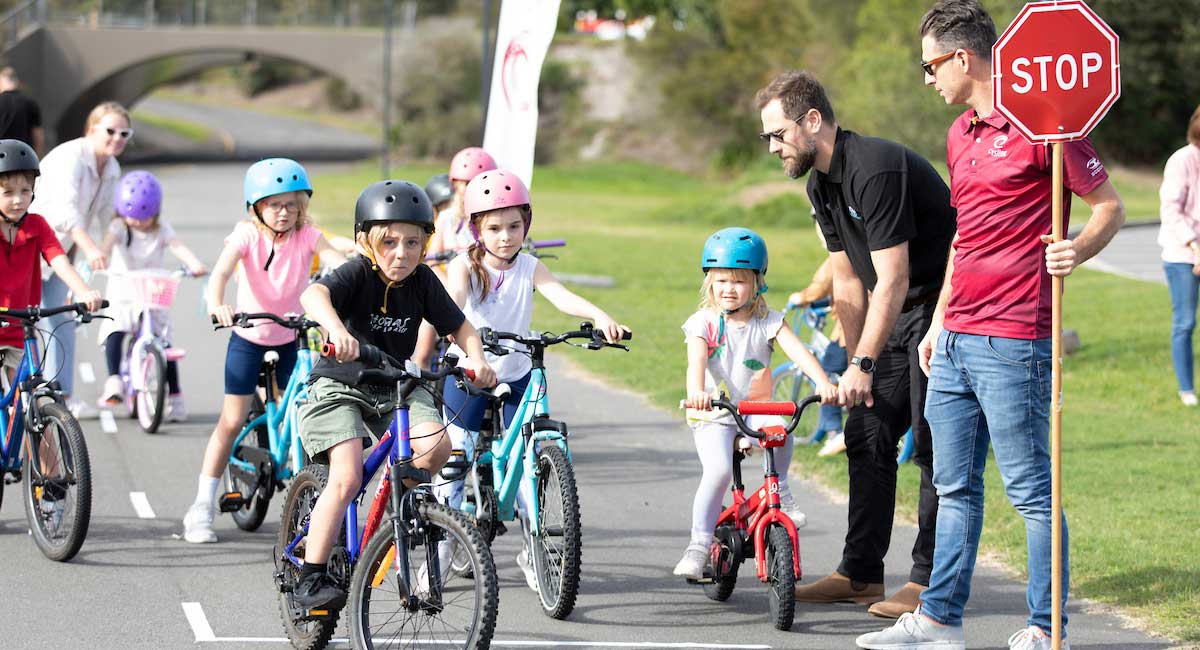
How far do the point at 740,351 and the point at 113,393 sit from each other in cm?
582

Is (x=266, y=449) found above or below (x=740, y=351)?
below

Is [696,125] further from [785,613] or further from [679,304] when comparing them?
[785,613]

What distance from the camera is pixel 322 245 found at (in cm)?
775

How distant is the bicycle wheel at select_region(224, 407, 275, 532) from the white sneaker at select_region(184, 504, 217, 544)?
6.7 inches

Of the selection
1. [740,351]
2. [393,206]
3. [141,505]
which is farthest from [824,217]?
[141,505]

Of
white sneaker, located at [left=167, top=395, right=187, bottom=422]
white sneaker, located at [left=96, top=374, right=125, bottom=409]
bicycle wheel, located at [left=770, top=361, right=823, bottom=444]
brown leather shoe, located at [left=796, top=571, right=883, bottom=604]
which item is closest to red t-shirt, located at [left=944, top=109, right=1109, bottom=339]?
brown leather shoe, located at [left=796, top=571, right=883, bottom=604]

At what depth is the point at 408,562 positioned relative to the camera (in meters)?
5.07

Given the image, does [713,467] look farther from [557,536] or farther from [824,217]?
[824,217]

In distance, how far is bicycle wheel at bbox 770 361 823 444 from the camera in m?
10.4

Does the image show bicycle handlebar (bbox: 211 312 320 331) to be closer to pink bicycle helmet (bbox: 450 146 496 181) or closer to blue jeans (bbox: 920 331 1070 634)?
pink bicycle helmet (bbox: 450 146 496 181)

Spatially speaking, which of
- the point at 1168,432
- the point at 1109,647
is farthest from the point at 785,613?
the point at 1168,432

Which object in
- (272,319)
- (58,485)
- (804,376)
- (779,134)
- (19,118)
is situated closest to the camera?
(779,134)

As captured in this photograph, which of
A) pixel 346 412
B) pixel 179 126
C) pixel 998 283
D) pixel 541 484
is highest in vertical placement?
pixel 179 126

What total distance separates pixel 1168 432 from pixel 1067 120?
6.35 meters
